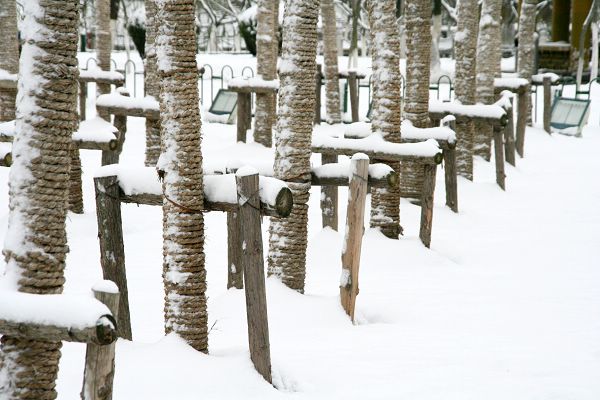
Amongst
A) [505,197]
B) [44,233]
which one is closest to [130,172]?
[44,233]

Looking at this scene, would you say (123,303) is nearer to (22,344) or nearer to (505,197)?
(22,344)

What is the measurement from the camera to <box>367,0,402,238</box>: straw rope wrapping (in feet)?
32.3

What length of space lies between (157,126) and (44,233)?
8.28 meters

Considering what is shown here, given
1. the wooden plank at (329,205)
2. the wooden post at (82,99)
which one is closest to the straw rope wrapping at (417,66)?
the wooden plank at (329,205)

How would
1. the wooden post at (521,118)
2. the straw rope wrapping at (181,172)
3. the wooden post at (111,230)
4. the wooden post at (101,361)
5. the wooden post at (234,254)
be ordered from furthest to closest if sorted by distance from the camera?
the wooden post at (521,118)
the wooden post at (234,254)
the wooden post at (111,230)
the straw rope wrapping at (181,172)
the wooden post at (101,361)

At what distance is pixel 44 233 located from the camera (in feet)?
14.5

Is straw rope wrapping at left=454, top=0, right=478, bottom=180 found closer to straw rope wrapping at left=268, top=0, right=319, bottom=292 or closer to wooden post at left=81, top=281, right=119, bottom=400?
straw rope wrapping at left=268, top=0, right=319, bottom=292

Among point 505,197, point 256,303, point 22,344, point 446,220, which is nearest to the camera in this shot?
point 22,344

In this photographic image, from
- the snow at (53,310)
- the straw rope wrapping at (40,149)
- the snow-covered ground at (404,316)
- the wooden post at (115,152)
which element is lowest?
the snow-covered ground at (404,316)

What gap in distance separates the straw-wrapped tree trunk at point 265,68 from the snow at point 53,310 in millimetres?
11490

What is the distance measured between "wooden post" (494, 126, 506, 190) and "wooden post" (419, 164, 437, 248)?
13.8ft

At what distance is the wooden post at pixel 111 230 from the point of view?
6.08 m

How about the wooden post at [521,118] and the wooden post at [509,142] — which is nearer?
the wooden post at [509,142]

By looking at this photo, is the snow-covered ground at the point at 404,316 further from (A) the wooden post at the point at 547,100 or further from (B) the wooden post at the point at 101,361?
(A) the wooden post at the point at 547,100
